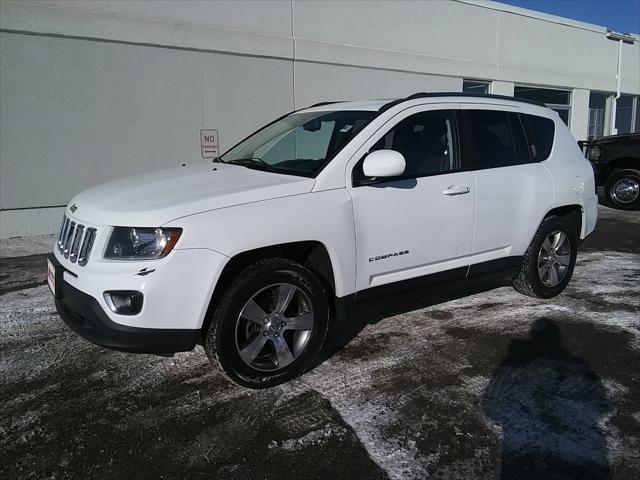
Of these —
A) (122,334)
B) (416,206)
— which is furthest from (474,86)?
(122,334)

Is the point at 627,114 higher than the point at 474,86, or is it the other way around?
the point at 474,86

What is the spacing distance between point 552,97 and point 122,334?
663 inches

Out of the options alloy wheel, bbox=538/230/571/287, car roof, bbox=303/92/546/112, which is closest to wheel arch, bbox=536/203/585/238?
alloy wheel, bbox=538/230/571/287

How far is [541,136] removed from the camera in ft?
16.1

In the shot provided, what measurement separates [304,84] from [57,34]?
4.41m

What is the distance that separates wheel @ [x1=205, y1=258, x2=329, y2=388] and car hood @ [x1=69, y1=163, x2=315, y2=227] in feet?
1.43

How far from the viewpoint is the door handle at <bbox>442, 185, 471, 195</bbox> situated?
12.9ft

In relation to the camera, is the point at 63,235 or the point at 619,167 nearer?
the point at 63,235

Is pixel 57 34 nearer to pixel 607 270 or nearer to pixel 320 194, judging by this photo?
pixel 320 194

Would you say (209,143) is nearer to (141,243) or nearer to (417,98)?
(417,98)

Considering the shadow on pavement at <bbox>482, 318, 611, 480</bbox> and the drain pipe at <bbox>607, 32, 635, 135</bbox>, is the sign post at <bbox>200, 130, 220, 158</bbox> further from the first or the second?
the drain pipe at <bbox>607, 32, 635, 135</bbox>

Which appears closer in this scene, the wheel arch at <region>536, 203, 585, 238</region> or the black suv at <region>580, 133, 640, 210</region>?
the wheel arch at <region>536, 203, 585, 238</region>

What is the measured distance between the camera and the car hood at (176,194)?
9.68ft

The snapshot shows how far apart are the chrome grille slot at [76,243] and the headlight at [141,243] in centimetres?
36
